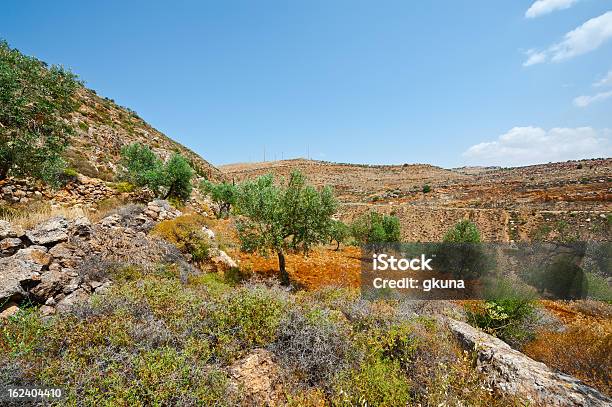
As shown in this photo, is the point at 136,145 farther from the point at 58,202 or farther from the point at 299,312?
the point at 299,312

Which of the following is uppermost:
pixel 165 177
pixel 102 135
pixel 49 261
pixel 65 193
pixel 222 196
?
pixel 102 135

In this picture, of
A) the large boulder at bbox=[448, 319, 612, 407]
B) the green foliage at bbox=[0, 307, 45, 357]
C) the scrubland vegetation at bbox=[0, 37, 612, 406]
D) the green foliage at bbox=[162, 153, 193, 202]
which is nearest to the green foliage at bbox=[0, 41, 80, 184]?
the scrubland vegetation at bbox=[0, 37, 612, 406]

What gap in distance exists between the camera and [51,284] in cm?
606

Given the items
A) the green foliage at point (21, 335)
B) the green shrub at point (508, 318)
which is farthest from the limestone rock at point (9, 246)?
the green shrub at point (508, 318)

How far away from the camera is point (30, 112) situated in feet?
30.0

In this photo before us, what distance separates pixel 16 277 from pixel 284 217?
27.3 feet

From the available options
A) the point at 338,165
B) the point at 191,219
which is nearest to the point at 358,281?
the point at 191,219

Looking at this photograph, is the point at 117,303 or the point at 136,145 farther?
the point at 136,145

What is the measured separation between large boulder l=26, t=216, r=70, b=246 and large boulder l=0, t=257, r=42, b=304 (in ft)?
3.07

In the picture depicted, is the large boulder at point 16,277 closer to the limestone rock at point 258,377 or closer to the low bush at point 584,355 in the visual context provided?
the limestone rock at point 258,377

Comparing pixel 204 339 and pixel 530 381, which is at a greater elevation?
pixel 204 339

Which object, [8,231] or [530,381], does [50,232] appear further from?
[530,381]

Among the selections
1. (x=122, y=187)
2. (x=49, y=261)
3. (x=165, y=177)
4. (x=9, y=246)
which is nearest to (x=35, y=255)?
(x=49, y=261)

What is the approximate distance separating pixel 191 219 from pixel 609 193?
174 feet
